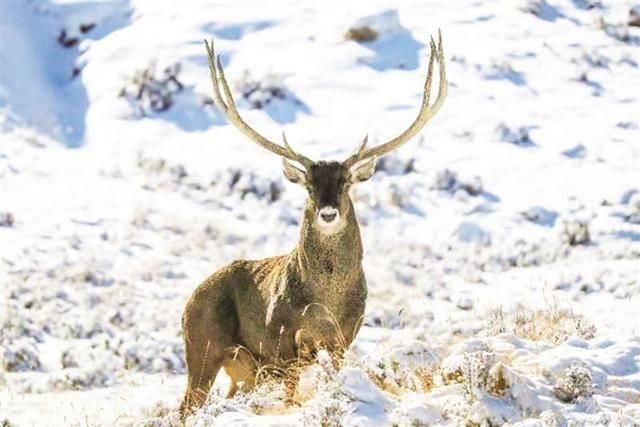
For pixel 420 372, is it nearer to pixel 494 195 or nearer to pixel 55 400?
pixel 55 400

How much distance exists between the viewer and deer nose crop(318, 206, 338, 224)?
7.04 metres

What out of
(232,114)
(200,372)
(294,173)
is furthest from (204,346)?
(232,114)

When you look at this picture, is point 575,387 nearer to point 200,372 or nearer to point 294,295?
point 294,295

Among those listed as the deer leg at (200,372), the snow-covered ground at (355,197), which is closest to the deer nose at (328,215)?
the snow-covered ground at (355,197)

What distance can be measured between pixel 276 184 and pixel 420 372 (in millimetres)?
15422

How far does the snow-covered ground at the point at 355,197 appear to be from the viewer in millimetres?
6254

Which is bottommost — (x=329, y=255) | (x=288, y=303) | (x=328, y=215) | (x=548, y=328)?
(x=548, y=328)

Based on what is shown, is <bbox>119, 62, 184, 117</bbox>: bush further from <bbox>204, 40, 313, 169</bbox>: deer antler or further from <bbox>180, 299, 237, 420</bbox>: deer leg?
<bbox>180, 299, 237, 420</bbox>: deer leg

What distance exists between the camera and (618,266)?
15.4 m

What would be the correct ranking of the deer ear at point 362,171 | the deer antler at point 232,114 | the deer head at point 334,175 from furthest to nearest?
the deer antler at point 232,114 → the deer ear at point 362,171 → the deer head at point 334,175

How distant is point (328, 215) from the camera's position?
704 centimetres

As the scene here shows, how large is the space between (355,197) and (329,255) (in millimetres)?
13517

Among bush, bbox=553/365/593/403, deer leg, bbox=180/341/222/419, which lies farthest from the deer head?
bush, bbox=553/365/593/403

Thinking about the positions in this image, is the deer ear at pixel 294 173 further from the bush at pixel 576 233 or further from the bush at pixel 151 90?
the bush at pixel 151 90
